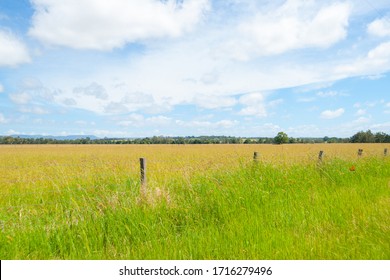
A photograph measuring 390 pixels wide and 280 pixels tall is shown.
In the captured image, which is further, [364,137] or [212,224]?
[364,137]

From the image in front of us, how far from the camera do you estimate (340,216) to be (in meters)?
4.89

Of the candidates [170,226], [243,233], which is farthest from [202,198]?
[243,233]

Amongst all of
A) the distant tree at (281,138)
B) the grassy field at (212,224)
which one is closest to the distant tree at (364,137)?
the distant tree at (281,138)

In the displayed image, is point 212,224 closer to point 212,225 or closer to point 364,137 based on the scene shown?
point 212,225

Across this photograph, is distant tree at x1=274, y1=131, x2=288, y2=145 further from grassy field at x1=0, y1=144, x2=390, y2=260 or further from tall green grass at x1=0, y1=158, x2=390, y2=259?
tall green grass at x1=0, y1=158, x2=390, y2=259

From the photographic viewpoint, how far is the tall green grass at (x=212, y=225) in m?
Result: 3.70

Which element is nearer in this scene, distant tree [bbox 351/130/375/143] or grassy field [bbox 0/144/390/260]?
grassy field [bbox 0/144/390/260]

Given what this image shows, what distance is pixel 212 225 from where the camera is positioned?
4.62m

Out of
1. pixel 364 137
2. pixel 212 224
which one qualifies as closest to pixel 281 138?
pixel 364 137

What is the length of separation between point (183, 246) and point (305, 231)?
1.86m

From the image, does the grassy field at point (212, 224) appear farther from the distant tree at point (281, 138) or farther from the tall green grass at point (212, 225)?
the distant tree at point (281, 138)

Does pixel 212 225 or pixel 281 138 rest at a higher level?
pixel 281 138

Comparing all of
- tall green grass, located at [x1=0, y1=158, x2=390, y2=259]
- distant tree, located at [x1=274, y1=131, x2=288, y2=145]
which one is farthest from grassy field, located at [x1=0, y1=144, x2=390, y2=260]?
distant tree, located at [x1=274, y1=131, x2=288, y2=145]

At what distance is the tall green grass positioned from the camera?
146 inches
